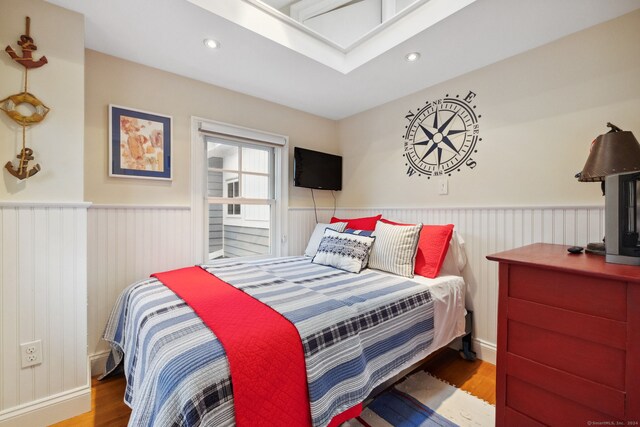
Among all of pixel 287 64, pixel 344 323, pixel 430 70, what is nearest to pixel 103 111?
pixel 287 64

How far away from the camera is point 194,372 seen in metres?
0.86

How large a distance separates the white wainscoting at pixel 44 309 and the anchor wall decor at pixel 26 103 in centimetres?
19

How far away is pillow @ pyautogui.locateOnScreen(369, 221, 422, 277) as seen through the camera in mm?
1978

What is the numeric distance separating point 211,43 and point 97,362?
7.61ft

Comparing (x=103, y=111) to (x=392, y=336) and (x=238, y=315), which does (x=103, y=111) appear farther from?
(x=392, y=336)

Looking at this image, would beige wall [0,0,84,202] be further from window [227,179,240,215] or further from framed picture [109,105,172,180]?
window [227,179,240,215]

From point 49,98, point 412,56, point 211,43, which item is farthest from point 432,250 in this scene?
point 49,98

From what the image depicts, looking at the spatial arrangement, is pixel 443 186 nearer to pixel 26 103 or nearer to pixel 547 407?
pixel 547 407

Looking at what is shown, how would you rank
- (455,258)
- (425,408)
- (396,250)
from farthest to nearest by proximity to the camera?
(455,258)
(396,250)
(425,408)

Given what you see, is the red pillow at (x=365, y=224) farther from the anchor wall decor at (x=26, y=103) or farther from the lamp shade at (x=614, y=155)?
the anchor wall decor at (x=26, y=103)

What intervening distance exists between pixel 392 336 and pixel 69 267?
73.0 inches

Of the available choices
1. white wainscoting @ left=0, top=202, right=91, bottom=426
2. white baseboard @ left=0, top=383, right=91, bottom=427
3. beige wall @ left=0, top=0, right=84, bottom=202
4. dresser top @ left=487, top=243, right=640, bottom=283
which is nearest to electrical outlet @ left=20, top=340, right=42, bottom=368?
white wainscoting @ left=0, top=202, right=91, bottom=426

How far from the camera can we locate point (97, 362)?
6.01 ft

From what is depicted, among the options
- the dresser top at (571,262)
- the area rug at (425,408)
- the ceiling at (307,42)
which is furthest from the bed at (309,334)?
the ceiling at (307,42)
